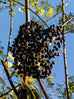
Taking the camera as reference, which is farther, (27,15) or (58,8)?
(58,8)

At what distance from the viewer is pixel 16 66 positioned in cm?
279

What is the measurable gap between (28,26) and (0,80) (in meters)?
1.50

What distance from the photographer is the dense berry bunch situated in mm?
2545

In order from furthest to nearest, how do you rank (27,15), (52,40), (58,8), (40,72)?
(58,8)
(27,15)
(52,40)
(40,72)

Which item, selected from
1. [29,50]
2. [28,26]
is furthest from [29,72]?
[28,26]

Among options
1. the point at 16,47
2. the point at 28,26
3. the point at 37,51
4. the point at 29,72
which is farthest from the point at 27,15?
the point at 29,72

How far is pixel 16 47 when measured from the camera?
2809 millimetres

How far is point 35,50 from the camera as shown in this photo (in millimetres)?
2570

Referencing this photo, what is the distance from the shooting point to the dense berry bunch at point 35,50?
2.54m

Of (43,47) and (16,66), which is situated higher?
(43,47)

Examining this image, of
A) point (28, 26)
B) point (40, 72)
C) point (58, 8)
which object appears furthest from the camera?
point (58, 8)

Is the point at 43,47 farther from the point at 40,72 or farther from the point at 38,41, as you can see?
the point at 40,72

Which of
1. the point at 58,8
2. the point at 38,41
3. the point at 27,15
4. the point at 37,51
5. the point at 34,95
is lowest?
the point at 34,95

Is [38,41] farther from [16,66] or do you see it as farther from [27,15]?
[27,15]
